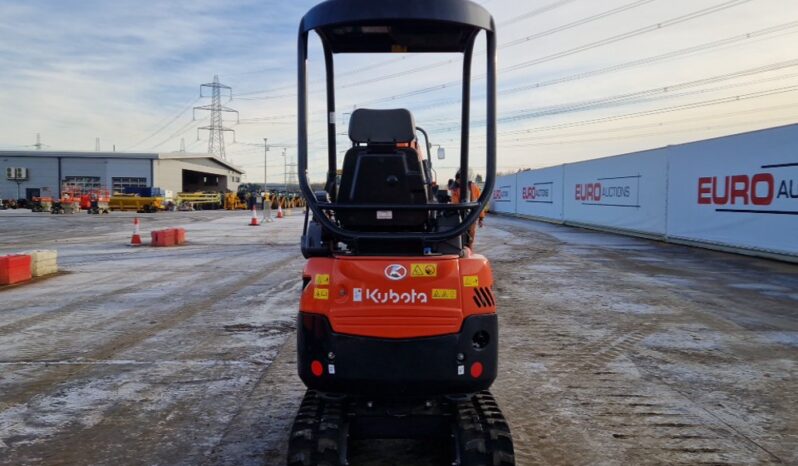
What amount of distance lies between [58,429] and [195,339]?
2.52m

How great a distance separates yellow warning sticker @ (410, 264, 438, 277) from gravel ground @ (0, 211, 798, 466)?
129 cm

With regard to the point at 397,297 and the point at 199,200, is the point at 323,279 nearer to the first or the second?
the point at 397,297

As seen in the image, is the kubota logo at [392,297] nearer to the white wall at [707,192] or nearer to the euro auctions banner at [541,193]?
the white wall at [707,192]

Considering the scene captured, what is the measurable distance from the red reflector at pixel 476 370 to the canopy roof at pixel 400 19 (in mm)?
1873

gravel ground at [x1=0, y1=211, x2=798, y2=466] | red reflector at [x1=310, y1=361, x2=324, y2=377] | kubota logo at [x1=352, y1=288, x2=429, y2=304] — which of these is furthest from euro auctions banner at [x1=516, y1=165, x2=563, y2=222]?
red reflector at [x1=310, y1=361, x2=324, y2=377]

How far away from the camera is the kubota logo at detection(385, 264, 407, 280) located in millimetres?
3199

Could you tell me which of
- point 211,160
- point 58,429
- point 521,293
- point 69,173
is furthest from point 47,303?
point 211,160

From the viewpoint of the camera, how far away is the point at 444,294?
3.22 metres

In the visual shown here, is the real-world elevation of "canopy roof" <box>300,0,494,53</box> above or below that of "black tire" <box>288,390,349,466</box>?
above

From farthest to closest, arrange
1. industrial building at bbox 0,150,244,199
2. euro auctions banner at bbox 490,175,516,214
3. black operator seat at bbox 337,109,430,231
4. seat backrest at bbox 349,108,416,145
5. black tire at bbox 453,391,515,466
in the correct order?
industrial building at bbox 0,150,244,199 → euro auctions banner at bbox 490,175,516,214 → seat backrest at bbox 349,108,416,145 → black operator seat at bbox 337,109,430,231 → black tire at bbox 453,391,515,466

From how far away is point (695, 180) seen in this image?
57.0ft

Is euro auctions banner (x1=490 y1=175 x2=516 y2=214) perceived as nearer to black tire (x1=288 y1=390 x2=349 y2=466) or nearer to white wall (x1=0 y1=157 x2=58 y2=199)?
black tire (x1=288 y1=390 x2=349 y2=466)

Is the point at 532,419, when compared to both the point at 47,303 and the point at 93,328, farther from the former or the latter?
the point at 47,303

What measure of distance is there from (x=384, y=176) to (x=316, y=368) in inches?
47.9
